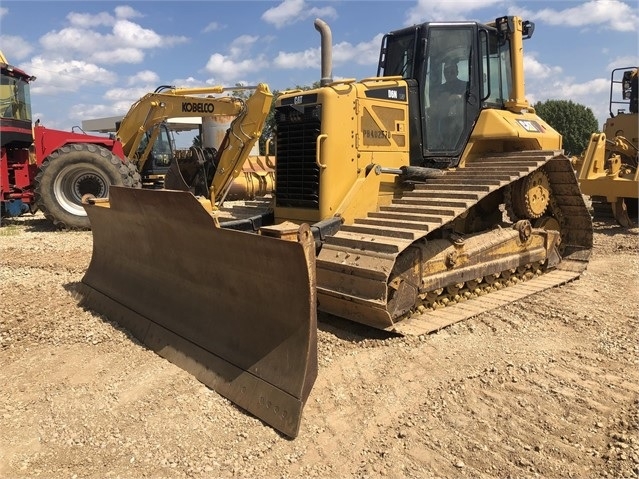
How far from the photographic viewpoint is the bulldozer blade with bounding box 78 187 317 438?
3242 mm

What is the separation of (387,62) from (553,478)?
15.6 feet

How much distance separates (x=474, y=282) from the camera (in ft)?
17.8

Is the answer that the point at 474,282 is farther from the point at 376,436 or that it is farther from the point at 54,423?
the point at 54,423

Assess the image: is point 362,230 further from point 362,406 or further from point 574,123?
point 574,123

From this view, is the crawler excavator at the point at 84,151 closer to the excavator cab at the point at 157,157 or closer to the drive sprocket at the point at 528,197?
the excavator cab at the point at 157,157

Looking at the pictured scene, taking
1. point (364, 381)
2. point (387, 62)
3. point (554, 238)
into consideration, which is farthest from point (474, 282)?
point (387, 62)

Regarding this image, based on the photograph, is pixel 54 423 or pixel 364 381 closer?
pixel 54 423

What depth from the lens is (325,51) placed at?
550 cm

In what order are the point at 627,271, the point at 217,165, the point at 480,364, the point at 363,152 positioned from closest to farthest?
1. the point at 480,364
2. the point at 363,152
3. the point at 627,271
4. the point at 217,165

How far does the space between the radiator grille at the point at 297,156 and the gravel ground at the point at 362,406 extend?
4.18 ft

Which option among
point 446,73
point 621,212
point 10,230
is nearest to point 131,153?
point 10,230

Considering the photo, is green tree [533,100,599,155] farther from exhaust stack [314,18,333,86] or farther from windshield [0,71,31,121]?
exhaust stack [314,18,333,86]

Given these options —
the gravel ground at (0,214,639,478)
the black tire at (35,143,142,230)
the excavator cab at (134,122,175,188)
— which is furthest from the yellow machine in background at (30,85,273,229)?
the gravel ground at (0,214,639,478)

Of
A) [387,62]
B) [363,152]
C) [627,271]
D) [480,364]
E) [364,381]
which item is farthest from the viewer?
[627,271]
